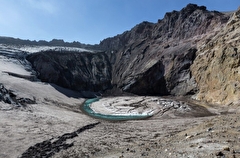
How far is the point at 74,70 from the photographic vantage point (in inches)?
4065

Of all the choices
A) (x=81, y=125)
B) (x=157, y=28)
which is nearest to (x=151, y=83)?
(x=157, y=28)

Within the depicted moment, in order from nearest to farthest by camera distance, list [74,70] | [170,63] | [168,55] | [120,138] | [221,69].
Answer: [120,138] → [221,69] → [170,63] → [168,55] → [74,70]

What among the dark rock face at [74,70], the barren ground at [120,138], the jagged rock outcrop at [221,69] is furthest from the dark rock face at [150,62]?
the barren ground at [120,138]

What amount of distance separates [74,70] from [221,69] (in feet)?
232

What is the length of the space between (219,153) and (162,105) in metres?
43.3

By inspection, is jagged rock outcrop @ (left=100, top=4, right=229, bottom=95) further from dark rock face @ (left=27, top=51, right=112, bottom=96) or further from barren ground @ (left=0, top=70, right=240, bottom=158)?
barren ground @ (left=0, top=70, right=240, bottom=158)

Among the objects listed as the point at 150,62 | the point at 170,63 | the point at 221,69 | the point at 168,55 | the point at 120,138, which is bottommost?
the point at 120,138

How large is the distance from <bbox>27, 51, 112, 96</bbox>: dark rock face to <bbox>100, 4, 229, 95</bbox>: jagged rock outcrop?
7.75 m

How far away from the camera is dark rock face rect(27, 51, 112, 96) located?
299 ft

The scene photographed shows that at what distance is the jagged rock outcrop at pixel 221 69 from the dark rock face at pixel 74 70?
52.2m

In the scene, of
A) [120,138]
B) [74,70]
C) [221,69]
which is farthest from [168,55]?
[120,138]

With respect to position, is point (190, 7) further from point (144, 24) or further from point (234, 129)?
point (234, 129)

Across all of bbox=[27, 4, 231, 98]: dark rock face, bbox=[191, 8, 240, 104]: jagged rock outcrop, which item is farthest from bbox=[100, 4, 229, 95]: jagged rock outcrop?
bbox=[191, 8, 240, 104]: jagged rock outcrop

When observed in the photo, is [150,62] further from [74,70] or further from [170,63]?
[74,70]
